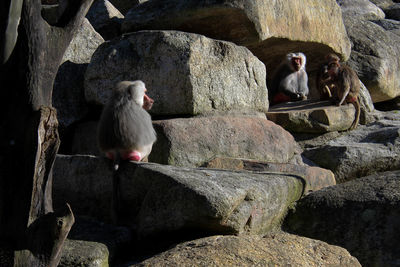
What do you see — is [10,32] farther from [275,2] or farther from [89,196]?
[275,2]

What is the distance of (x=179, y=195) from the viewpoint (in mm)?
3734

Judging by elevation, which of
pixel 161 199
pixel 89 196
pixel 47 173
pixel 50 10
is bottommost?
pixel 89 196

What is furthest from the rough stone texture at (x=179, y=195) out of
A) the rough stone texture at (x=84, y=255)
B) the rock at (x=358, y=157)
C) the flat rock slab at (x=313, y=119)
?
the flat rock slab at (x=313, y=119)

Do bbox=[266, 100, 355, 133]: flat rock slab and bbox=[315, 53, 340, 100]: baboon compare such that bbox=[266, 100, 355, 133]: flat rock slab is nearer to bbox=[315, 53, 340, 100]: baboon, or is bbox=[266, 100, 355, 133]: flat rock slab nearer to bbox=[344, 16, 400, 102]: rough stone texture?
bbox=[315, 53, 340, 100]: baboon

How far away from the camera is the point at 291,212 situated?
15.1 ft

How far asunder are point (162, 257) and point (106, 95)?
2.84 m

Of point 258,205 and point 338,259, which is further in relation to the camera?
point 258,205

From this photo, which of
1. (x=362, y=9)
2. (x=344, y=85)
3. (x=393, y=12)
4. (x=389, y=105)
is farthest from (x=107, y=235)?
(x=393, y=12)

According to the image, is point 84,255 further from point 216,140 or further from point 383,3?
point 383,3

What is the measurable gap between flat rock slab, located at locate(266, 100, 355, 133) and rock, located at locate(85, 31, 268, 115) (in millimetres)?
1167

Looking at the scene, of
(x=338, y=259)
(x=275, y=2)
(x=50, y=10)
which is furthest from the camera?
(x=50, y=10)

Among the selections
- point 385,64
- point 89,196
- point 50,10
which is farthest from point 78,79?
point 385,64

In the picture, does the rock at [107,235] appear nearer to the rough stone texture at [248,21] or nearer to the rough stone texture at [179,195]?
the rough stone texture at [179,195]

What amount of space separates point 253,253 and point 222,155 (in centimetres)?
215
